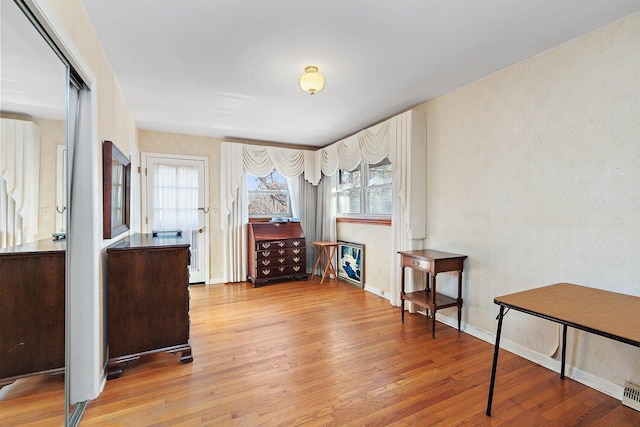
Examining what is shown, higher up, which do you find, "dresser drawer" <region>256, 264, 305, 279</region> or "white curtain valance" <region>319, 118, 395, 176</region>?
"white curtain valance" <region>319, 118, 395, 176</region>

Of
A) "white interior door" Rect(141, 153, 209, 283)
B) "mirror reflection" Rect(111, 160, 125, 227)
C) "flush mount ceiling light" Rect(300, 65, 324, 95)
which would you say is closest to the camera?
"mirror reflection" Rect(111, 160, 125, 227)

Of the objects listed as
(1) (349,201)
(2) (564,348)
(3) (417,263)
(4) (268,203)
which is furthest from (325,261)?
(2) (564,348)

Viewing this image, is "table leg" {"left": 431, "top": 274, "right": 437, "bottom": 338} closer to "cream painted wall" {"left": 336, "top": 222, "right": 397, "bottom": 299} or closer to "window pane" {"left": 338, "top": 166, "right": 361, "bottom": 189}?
"cream painted wall" {"left": 336, "top": 222, "right": 397, "bottom": 299}

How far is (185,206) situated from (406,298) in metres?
3.63

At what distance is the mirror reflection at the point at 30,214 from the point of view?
3.71 feet

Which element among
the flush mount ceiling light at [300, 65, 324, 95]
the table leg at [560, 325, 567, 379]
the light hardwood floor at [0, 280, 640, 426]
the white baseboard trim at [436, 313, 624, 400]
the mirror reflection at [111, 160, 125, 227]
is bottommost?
the light hardwood floor at [0, 280, 640, 426]

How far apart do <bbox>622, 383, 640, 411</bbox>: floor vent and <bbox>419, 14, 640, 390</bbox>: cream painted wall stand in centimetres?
5

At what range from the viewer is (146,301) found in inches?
92.5

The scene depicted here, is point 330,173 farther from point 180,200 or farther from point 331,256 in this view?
point 180,200

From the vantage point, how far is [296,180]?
18.2 ft

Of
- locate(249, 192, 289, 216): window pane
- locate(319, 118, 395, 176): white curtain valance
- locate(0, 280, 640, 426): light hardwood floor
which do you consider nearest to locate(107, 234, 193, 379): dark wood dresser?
locate(0, 280, 640, 426): light hardwood floor

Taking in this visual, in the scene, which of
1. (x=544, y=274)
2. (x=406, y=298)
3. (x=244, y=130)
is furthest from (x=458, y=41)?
(x=244, y=130)

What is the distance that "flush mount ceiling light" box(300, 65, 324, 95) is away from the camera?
8.21 ft

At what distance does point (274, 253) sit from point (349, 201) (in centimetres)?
155
